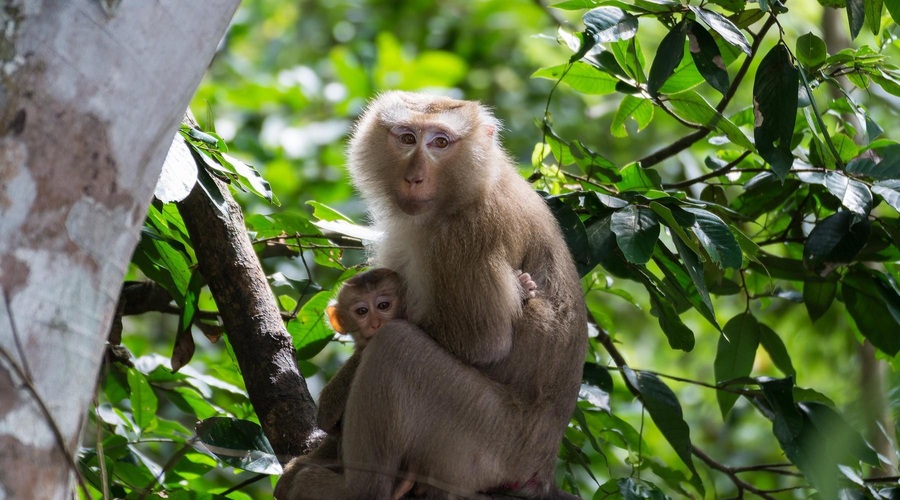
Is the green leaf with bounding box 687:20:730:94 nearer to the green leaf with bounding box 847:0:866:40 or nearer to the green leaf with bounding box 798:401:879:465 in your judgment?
the green leaf with bounding box 847:0:866:40

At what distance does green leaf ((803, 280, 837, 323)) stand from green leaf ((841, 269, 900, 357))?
0.48 ft

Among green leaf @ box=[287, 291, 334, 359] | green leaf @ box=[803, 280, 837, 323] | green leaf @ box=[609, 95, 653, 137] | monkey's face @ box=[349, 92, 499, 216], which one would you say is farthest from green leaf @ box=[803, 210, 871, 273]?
green leaf @ box=[287, 291, 334, 359]

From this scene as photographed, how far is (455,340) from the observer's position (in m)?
4.44

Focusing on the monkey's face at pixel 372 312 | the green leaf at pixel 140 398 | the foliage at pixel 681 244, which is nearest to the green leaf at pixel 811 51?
the foliage at pixel 681 244

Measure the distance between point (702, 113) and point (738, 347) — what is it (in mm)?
1464

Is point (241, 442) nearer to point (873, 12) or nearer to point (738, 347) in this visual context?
point (738, 347)

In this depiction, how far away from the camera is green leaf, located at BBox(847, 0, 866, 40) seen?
4168 mm

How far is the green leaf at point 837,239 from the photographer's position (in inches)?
185

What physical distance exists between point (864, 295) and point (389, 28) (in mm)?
10158

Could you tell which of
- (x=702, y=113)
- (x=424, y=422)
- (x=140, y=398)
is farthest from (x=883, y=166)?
(x=140, y=398)

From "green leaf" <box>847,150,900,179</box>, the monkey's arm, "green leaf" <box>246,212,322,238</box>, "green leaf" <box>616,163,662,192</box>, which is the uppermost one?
"green leaf" <box>847,150,900,179</box>

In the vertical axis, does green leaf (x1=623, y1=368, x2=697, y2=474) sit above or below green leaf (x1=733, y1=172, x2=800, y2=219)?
below

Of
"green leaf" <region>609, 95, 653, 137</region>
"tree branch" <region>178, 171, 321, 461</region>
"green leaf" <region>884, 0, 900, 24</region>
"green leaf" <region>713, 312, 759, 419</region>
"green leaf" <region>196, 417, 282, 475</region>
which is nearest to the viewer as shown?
"green leaf" <region>884, 0, 900, 24</region>

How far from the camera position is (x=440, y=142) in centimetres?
503
